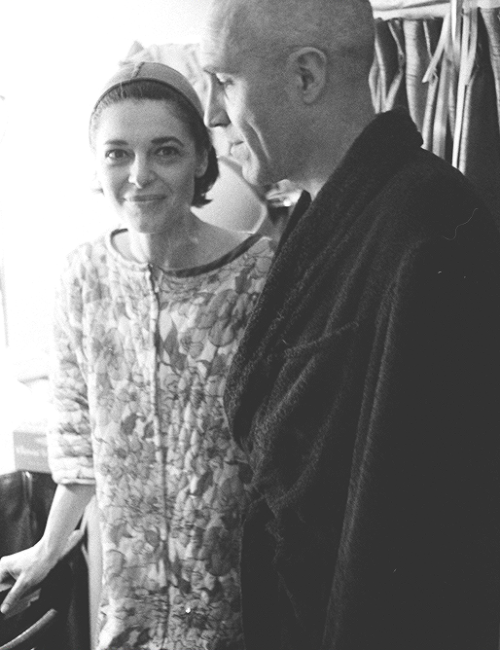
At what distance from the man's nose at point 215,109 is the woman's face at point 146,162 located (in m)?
0.13

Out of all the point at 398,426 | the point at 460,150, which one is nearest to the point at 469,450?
the point at 398,426

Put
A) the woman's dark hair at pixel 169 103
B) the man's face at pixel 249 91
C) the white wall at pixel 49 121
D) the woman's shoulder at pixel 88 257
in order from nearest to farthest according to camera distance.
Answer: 1. the man's face at pixel 249 91
2. the woman's dark hair at pixel 169 103
3. the woman's shoulder at pixel 88 257
4. the white wall at pixel 49 121

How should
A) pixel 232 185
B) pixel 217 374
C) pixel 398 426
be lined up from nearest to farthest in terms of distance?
pixel 398 426, pixel 217 374, pixel 232 185

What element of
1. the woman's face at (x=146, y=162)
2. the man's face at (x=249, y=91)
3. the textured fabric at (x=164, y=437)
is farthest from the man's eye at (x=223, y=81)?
the textured fabric at (x=164, y=437)

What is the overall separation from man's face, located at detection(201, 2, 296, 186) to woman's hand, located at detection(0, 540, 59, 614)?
72cm

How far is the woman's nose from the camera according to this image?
959mm

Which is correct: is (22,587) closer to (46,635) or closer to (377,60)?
(46,635)

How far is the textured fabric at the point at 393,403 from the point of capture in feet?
2.16

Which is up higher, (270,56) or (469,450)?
(270,56)

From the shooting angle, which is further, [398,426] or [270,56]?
[270,56]

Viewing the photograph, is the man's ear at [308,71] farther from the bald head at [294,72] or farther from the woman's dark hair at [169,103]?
the woman's dark hair at [169,103]

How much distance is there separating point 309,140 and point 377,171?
0.10 m

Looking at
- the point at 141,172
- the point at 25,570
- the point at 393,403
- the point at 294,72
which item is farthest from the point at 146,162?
the point at 25,570

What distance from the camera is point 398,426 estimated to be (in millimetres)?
666
